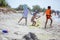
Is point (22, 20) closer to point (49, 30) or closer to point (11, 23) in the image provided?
point (11, 23)

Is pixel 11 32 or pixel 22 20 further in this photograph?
pixel 22 20

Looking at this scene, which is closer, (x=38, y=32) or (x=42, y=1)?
(x=38, y=32)

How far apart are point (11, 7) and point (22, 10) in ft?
0.52

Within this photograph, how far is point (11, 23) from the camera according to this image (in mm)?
2309

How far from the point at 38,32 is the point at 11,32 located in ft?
1.19

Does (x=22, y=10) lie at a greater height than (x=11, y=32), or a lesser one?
greater

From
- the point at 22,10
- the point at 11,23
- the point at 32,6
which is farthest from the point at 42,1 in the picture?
the point at 11,23

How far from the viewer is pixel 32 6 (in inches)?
93.3

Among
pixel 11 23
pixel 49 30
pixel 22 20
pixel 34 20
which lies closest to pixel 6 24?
pixel 11 23

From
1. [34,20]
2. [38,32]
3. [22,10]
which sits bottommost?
[38,32]

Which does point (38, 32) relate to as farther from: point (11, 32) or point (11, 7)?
point (11, 7)

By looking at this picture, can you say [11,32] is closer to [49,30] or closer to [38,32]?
[38,32]

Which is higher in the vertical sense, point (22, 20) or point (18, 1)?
point (18, 1)

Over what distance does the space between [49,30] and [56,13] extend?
0.27 m
